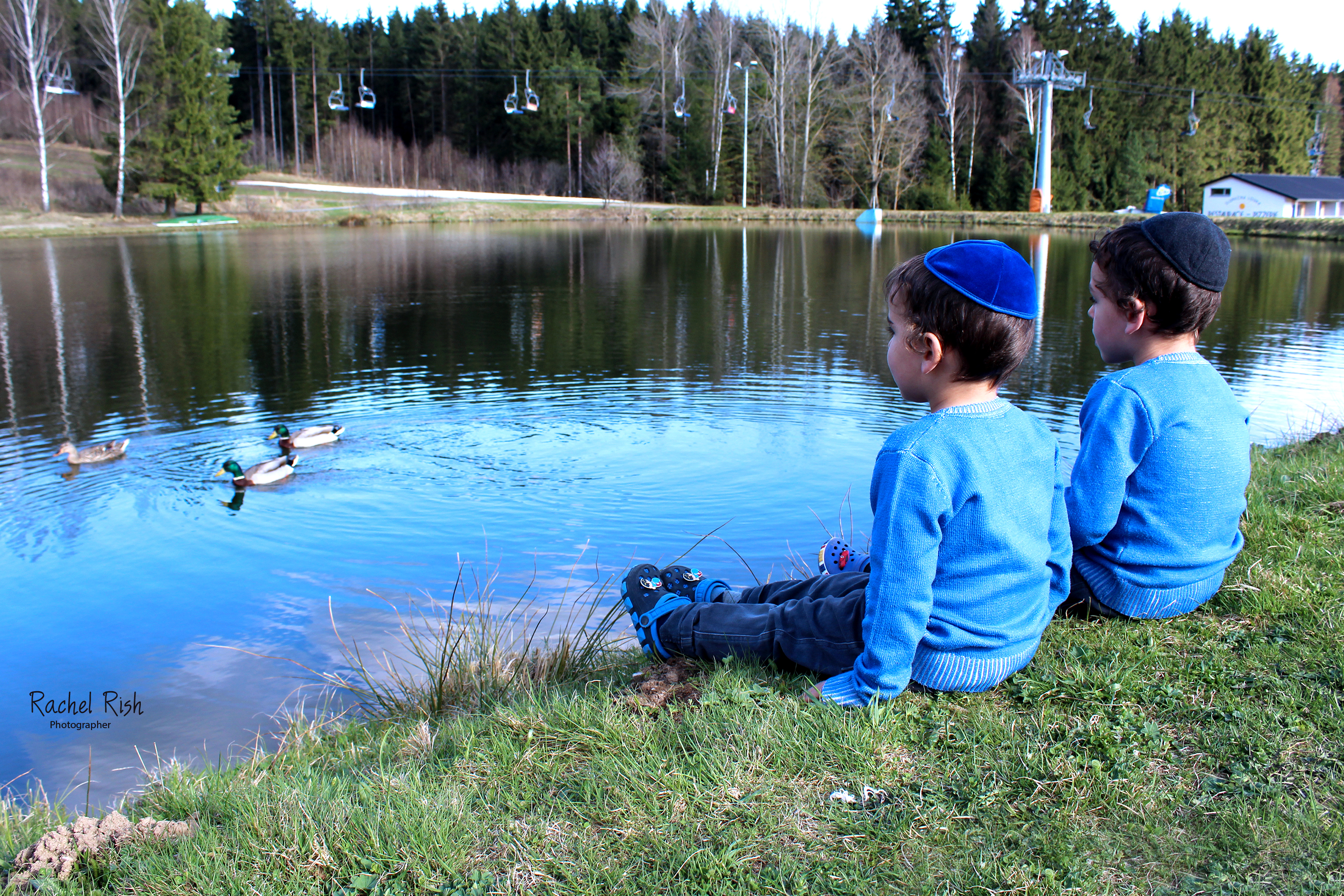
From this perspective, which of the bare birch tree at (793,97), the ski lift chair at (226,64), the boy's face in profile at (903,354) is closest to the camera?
the boy's face in profile at (903,354)

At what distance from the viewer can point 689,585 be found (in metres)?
3.33

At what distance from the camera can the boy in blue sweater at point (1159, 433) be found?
2875mm

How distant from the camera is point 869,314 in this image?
16688mm

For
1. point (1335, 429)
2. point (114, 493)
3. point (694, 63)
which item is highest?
point (694, 63)

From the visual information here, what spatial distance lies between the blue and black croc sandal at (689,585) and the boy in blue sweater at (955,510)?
1.80 feet

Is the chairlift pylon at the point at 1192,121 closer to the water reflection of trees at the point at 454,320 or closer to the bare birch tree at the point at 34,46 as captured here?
the water reflection of trees at the point at 454,320

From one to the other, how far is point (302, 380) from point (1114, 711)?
11047 mm

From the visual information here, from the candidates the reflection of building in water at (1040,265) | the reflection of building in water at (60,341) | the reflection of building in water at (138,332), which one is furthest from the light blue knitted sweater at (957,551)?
the reflection of building in water at (138,332)

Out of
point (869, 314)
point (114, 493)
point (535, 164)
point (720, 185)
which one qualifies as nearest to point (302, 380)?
point (114, 493)

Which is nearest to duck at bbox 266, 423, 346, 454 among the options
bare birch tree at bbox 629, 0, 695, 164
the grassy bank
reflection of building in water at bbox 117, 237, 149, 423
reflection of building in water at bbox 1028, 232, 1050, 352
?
reflection of building in water at bbox 117, 237, 149, 423

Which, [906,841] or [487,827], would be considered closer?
[906,841]

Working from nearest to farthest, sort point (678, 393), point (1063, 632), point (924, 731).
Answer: point (924, 731) < point (1063, 632) < point (678, 393)

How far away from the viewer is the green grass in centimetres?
204

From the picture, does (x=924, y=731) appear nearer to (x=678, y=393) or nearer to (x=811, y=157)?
(x=678, y=393)
